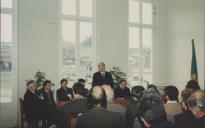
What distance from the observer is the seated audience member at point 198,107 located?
9.96 ft

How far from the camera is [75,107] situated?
468cm

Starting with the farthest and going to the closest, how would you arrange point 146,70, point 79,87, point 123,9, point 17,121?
point 146,70 → point 123,9 → point 17,121 → point 79,87

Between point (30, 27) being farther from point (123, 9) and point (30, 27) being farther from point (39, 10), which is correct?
point (123, 9)

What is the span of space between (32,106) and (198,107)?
467 cm

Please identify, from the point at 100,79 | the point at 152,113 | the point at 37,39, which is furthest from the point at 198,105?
the point at 37,39

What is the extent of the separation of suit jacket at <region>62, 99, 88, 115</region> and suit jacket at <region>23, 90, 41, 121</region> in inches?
95.4

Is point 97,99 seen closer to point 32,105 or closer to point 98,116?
point 98,116

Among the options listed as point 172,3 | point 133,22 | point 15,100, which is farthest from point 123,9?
point 15,100

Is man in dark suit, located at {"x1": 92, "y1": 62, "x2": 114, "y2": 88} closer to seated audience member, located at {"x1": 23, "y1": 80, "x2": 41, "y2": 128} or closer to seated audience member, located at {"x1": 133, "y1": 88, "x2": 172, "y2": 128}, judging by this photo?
seated audience member, located at {"x1": 23, "y1": 80, "x2": 41, "y2": 128}

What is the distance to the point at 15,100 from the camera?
27.9 ft

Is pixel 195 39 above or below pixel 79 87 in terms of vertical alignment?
above

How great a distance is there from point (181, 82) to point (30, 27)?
19.7ft

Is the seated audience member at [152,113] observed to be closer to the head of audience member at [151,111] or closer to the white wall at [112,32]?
the head of audience member at [151,111]

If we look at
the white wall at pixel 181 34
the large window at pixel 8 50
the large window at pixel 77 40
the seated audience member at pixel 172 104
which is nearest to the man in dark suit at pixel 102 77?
the large window at pixel 77 40
